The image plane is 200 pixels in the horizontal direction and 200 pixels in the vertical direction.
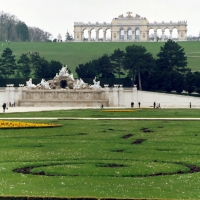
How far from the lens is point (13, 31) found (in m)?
155

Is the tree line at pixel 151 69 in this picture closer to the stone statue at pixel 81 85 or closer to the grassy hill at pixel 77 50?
the stone statue at pixel 81 85

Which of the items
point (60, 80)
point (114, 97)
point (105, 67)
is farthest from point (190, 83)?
point (60, 80)

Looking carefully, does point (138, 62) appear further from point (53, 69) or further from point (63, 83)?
point (53, 69)

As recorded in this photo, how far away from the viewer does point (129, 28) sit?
501 ft

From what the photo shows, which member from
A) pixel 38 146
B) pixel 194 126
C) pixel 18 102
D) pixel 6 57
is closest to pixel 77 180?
pixel 38 146

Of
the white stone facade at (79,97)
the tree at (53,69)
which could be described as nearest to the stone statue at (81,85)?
the white stone facade at (79,97)

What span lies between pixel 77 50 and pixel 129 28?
113 feet

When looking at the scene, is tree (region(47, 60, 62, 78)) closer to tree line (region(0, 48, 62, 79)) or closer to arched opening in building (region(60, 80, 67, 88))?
tree line (region(0, 48, 62, 79))

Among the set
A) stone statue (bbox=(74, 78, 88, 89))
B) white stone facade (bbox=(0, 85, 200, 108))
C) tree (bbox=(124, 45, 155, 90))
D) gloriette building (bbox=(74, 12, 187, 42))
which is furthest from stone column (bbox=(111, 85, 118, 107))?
gloriette building (bbox=(74, 12, 187, 42))

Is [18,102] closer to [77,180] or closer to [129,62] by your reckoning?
[129,62]

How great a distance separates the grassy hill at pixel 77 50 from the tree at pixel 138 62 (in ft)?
55.7

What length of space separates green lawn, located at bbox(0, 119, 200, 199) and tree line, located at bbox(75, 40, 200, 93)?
45170 millimetres

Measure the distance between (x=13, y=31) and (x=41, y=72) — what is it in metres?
70.1

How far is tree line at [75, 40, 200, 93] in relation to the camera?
257 feet
